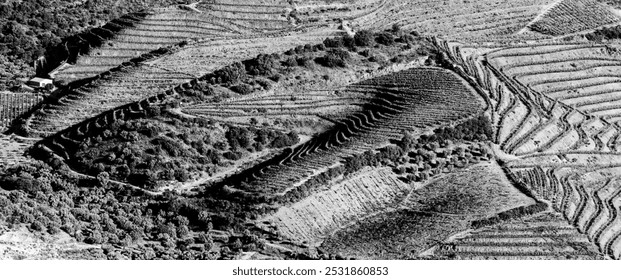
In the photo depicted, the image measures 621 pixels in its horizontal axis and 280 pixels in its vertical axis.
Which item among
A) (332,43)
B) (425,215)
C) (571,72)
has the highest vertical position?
(332,43)

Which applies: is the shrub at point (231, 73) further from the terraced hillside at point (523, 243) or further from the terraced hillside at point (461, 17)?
the terraced hillside at point (523, 243)

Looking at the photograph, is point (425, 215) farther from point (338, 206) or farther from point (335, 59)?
point (335, 59)

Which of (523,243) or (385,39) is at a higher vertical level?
(385,39)

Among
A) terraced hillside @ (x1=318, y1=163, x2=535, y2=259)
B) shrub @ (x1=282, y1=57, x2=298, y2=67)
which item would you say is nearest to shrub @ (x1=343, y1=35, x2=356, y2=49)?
shrub @ (x1=282, y1=57, x2=298, y2=67)

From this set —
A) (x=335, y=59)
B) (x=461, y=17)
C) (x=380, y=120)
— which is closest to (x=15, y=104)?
(x=335, y=59)

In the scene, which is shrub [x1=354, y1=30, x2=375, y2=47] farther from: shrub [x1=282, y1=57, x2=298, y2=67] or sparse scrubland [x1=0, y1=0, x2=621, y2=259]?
shrub [x1=282, y1=57, x2=298, y2=67]

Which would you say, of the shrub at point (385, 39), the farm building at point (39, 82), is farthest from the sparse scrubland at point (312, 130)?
the farm building at point (39, 82)
